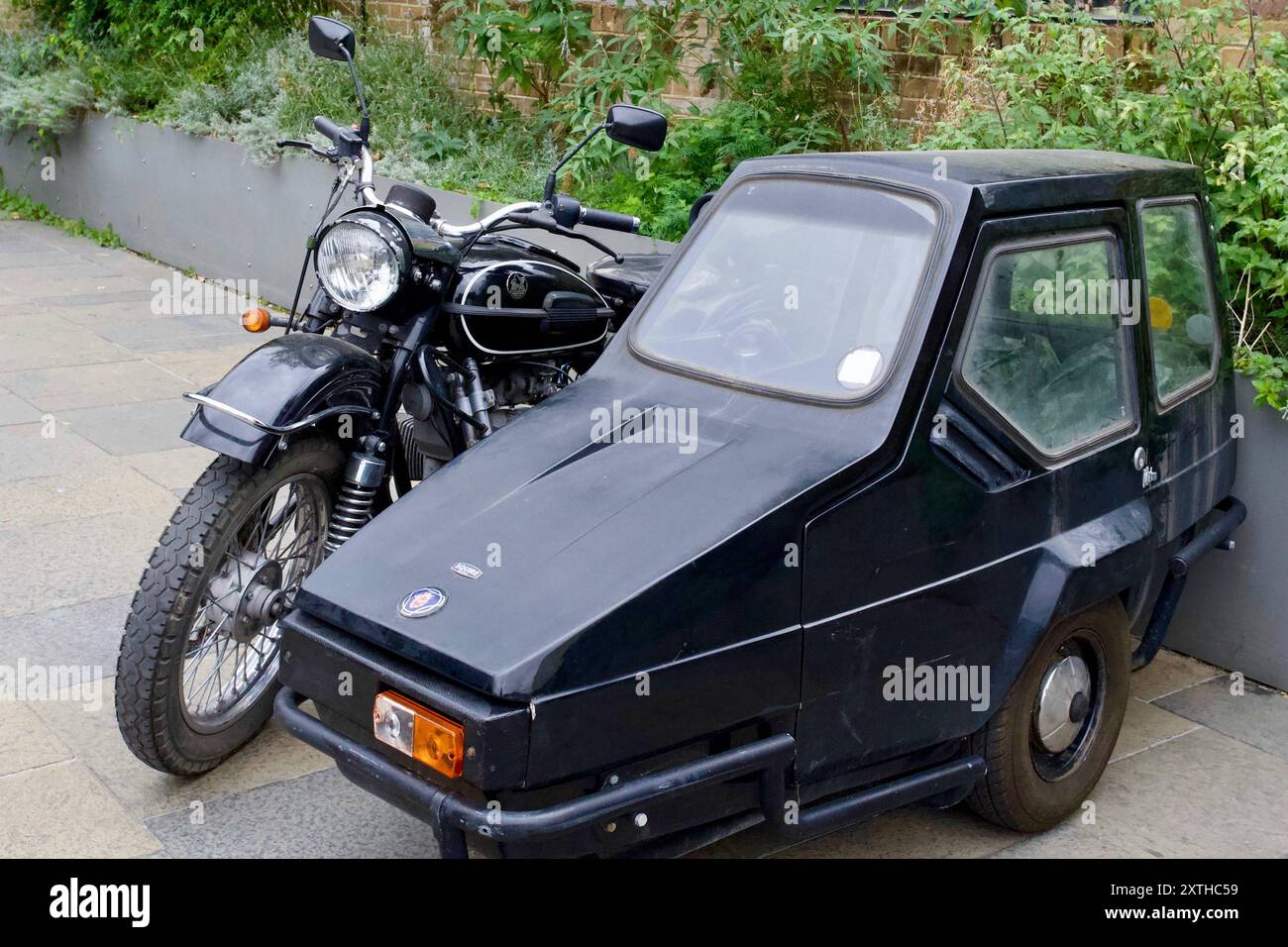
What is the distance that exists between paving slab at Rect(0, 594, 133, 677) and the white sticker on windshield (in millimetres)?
2593

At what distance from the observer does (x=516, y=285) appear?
174 inches

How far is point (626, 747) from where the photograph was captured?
9.68 ft

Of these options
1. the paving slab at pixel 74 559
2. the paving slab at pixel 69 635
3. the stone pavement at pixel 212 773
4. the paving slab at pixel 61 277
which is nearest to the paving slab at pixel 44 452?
the stone pavement at pixel 212 773

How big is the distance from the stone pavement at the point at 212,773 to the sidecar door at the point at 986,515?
609 millimetres

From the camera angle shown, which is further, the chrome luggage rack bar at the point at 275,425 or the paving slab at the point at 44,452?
the paving slab at the point at 44,452

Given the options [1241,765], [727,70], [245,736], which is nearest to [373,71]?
[727,70]

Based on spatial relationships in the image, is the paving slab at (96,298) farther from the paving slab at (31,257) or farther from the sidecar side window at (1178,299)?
the sidecar side window at (1178,299)

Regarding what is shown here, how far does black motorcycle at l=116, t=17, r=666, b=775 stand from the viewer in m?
3.77

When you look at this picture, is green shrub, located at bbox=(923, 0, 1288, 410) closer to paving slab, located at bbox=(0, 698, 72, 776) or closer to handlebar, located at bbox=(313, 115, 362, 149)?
handlebar, located at bbox=(313, 115, 362, 149)

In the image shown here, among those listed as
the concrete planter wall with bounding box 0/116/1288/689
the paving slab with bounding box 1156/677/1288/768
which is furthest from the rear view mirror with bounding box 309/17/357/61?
the paving slab with bounding box 1156/677/1288/768

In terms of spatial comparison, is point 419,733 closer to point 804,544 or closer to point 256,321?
point 804,544

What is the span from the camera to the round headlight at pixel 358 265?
13.1ft

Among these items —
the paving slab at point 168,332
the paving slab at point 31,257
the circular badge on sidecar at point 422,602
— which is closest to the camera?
the circular badge on sidecar at point 422,602
